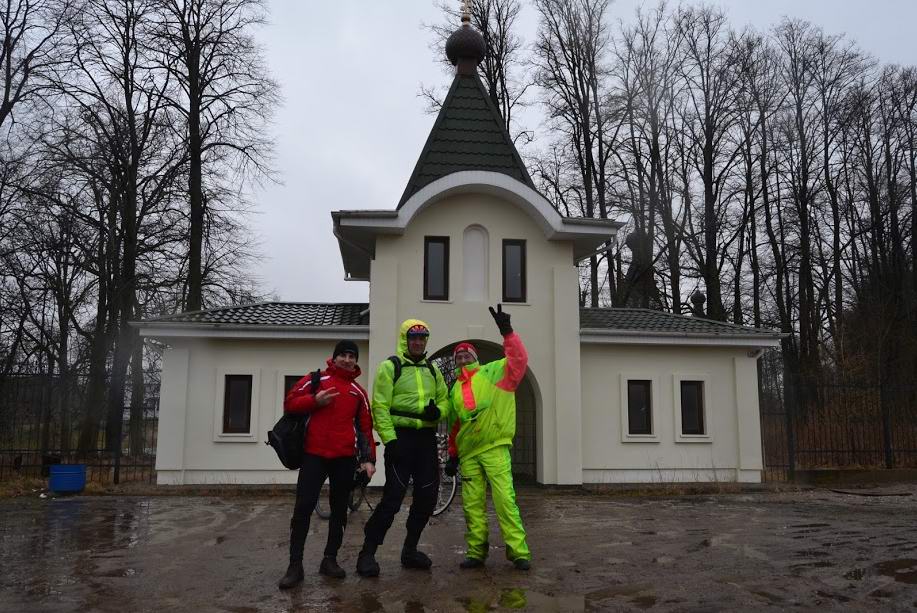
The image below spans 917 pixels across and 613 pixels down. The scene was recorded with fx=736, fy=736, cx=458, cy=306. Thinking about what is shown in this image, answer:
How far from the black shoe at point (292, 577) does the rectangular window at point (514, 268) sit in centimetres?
943

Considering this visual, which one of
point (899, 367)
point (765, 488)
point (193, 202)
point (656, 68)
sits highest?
point (656, 68)

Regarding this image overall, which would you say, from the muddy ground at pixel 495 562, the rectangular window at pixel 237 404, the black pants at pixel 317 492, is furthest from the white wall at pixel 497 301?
the black pants at pixel 317 492

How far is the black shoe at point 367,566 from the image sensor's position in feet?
19.2

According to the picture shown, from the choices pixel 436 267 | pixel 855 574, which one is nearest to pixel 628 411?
pixel 436 267

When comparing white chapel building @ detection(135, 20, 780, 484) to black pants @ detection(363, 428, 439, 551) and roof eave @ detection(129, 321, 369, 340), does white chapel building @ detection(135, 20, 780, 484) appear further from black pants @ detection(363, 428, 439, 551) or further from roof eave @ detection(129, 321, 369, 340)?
black pants @ detection(363, 428, 439, 551)

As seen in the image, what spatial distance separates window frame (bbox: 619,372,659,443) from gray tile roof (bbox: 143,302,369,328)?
212 inches

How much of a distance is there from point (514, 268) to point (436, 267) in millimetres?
1562

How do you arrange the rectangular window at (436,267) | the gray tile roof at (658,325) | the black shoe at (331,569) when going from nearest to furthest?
1. the black shoe at (331,569)
2. the rectangular window at (436,267)
3. the gray tile roof at (658,325)

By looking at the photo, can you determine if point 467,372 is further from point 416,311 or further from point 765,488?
point 765,488

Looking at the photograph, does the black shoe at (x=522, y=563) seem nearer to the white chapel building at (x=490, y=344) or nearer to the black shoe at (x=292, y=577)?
the black shoe at (x=292, y=577)

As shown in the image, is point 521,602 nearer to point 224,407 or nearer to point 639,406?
point 224,407

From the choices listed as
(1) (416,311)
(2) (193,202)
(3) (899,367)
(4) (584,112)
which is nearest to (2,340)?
(2) (193,202)

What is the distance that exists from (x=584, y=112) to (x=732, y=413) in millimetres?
16236

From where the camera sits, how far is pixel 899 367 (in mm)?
26016
